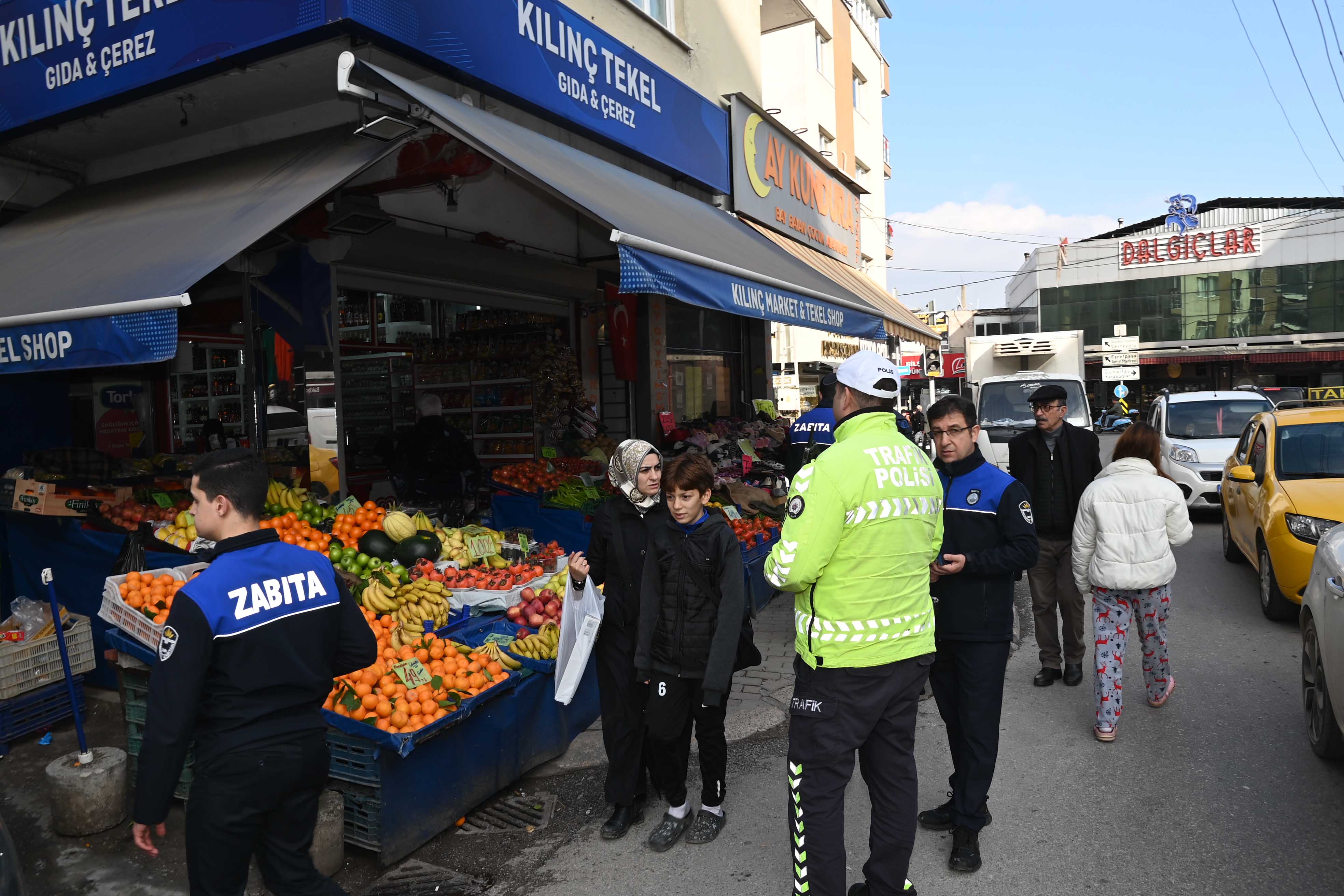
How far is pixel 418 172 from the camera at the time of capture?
21.2ft

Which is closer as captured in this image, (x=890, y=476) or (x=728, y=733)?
(x=890, y=476)

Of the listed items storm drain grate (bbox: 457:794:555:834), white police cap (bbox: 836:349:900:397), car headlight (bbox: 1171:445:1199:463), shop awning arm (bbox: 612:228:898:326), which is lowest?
storm drain grate (bbox: 457:794:555:834)

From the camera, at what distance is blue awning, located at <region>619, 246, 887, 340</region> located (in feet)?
16.0

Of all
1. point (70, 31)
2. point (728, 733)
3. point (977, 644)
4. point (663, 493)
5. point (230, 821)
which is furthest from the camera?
point (70, 31)

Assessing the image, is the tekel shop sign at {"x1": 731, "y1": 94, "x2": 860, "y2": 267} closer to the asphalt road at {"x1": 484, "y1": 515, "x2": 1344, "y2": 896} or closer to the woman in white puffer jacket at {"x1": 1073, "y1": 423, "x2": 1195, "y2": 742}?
the woman in white puffer jacket at {"x1": 1073, "y1": 423, "x2": 1195, "y2": 742}

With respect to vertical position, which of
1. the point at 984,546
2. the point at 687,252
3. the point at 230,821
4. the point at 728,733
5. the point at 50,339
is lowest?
the point at 728,733

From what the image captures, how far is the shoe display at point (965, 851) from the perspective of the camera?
3.58 metres

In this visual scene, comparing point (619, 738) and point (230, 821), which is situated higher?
point (230, 821)

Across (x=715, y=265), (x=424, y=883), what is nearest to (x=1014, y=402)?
(x=715, y=265)

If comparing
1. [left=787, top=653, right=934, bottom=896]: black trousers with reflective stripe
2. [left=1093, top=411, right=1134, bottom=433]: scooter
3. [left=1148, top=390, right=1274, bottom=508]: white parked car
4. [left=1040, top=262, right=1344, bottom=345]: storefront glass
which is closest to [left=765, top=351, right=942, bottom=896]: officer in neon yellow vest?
[left=787, top=653, right=934, bottom=896]: black trousers with reflective stripe

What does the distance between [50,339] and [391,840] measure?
316 cm

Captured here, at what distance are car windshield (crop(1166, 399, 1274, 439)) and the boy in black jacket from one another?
1110 cm

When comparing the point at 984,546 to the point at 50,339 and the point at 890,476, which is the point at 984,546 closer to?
the point at 890,476

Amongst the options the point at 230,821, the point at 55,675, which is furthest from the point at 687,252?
the point at 55,675
